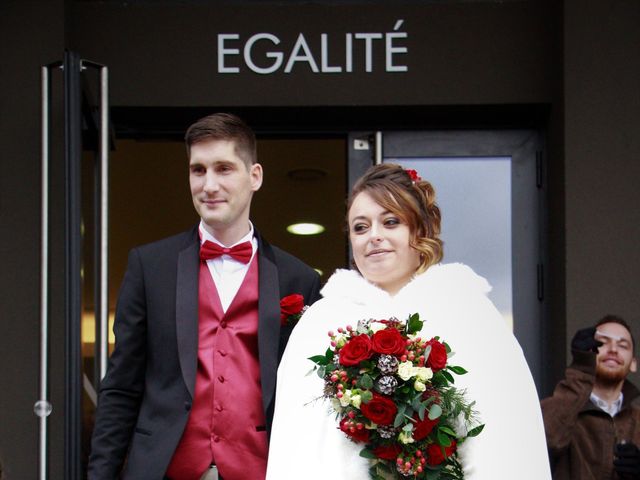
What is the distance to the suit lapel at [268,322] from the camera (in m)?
3.80

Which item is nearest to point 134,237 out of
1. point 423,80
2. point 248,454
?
point 423,80

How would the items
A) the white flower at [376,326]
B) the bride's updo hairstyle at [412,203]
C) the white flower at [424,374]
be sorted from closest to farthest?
the white flower at [424,374]
the white flower at [376,326]
the bride's updo hairstyle at [412,203]

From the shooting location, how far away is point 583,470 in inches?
200

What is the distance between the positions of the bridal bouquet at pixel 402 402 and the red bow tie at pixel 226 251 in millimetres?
761

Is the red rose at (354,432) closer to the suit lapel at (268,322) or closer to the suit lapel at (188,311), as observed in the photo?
the suit lapel at (268,322)

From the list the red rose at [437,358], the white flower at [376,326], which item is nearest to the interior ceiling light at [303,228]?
the white flower at [376,326]

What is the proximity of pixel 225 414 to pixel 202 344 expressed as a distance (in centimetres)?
24

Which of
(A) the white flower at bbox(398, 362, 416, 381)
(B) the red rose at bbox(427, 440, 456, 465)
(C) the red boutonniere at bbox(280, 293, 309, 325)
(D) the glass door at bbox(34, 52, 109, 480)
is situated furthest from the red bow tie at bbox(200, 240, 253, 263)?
(D) the glass door at bbox(34, 52, 109, 480)

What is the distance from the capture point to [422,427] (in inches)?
128

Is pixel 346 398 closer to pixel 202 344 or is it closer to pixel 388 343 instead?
pixel 388 343

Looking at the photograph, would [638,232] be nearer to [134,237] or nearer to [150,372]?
[150,372]

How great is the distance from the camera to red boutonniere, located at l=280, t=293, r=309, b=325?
12.6 feet

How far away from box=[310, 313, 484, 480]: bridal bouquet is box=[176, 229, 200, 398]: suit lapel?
61 cm

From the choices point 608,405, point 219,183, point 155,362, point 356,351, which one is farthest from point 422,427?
point 608,405
